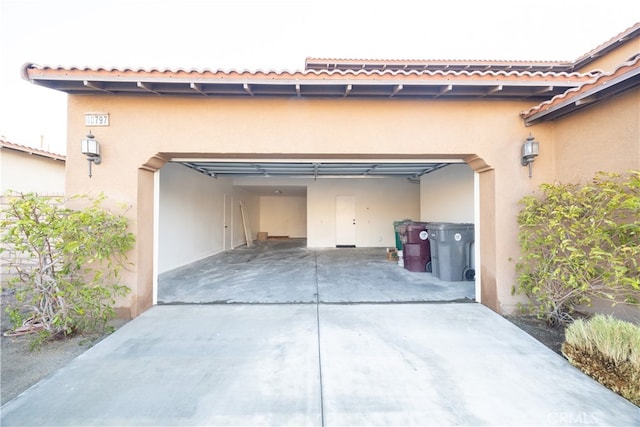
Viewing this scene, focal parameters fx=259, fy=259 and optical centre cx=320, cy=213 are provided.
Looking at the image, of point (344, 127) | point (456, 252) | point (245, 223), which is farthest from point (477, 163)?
point (245, 223)

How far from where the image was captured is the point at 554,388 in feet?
7.86

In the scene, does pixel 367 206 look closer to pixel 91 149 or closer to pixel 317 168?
pixel 317 168

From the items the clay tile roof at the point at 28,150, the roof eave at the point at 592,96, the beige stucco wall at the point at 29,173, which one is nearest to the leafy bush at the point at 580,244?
the roof eave at the point at 592,96

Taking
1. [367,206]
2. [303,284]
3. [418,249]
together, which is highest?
[367,206]

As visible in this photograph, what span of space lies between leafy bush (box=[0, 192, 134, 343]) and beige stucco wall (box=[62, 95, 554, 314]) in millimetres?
500

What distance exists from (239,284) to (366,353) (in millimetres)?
3717

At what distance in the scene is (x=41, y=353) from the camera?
3037mm

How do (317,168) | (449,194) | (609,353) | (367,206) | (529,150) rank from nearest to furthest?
(609,353) < (529,150) < (449,194) < (317,168) < (367,206)

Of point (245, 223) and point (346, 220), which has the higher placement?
point (346, 220)

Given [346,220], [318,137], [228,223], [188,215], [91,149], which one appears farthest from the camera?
[346,220]

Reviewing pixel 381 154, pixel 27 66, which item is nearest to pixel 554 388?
pixel 381 154

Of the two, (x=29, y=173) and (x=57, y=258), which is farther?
(x=29, y=173)

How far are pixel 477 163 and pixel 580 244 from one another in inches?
70.0

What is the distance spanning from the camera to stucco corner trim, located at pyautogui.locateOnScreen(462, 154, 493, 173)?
420cm
